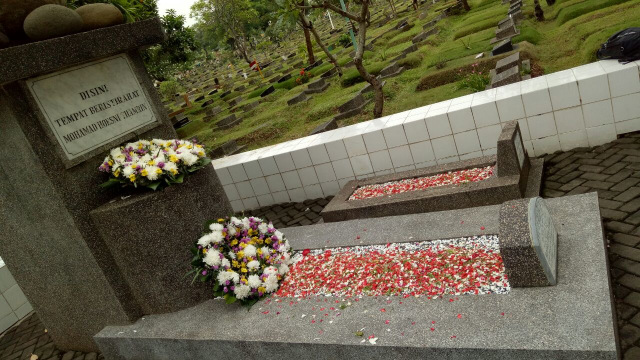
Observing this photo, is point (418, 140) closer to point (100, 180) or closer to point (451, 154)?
point (451, 154)

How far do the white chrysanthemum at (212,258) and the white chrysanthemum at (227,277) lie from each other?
0.13 metres

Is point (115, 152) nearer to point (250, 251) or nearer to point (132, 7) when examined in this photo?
point (250, 251)

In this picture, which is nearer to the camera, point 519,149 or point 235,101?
point 519,149

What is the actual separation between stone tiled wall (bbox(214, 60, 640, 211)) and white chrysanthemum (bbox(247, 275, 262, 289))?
3197mm

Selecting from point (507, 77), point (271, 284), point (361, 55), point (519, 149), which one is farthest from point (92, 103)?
point (507, 77)

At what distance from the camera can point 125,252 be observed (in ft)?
16.0

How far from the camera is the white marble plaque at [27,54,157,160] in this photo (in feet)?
14.8

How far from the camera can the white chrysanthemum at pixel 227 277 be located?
15.5ft

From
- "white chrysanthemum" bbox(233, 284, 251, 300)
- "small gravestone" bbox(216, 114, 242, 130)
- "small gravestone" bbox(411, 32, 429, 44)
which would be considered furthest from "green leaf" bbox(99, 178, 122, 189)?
"small gravestone" bbox(411, 32, 429, 44)

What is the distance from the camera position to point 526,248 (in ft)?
11.2

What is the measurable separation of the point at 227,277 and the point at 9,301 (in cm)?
472

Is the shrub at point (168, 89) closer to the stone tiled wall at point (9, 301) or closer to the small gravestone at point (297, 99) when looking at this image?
the small gravestone at point (297, 99)

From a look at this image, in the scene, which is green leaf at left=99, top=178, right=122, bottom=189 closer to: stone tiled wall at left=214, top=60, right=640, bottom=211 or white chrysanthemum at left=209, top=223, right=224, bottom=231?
white chrysanthemum at left=209, top=223, right=224, bottom=231

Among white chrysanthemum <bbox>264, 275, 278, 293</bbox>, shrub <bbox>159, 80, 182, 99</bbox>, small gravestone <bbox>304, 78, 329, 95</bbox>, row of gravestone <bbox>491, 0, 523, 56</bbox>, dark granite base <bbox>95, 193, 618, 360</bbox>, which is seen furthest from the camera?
shrub <bbox>159, 80, 182, 99</bbox>
